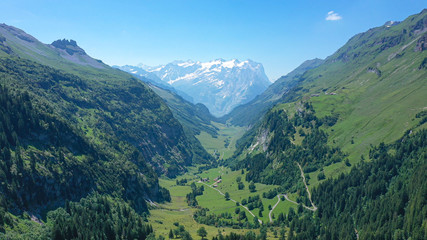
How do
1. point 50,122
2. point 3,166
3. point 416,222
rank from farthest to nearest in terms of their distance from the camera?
point 50,122, point 416,222, point 3,166

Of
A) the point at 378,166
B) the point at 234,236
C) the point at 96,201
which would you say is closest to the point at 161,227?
the point at 96,201

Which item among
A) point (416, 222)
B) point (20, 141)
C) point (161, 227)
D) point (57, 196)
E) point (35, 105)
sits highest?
point (35, 105)

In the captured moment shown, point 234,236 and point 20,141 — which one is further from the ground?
point 20,141

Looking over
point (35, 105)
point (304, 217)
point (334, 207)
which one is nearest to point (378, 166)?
point (334, 207)

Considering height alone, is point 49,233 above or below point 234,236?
above

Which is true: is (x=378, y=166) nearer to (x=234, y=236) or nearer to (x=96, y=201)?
(x=234, y=236)

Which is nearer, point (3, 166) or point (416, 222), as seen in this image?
point (3, 166)

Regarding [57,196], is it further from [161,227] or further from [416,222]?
[416,222]

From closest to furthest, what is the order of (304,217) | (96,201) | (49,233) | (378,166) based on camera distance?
(49,233), (96,201), (304,217), (378,166)

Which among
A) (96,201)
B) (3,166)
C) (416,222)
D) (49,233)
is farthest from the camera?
(96,201)

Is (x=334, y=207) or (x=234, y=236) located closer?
(x=234, y=236)
